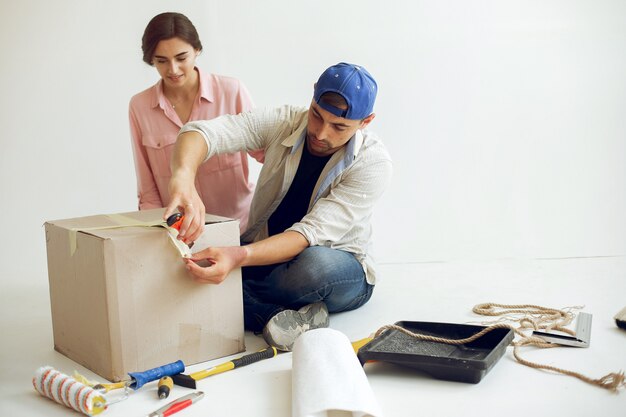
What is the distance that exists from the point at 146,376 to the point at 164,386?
0.16ft

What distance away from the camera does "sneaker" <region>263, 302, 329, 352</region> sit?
2012mm

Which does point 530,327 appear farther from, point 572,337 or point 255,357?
point 255,357

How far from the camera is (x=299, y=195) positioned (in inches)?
89.0

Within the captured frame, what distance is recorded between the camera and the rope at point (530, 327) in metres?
1.76

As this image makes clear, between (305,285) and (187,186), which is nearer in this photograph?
(187,186)

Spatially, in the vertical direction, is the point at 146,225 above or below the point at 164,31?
below

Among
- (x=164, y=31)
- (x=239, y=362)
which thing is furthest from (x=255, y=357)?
(x=164, y=31)

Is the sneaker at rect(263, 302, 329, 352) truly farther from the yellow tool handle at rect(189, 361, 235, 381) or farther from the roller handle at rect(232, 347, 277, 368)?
the yellow tool handle at rect(189, 361, 235, 381)

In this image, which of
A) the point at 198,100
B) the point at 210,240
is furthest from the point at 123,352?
the point at 198,100

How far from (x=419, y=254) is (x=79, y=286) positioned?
1798 millimetres

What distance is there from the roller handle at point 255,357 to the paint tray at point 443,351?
0.26m

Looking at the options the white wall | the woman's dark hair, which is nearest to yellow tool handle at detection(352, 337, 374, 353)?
the woman's dark hair

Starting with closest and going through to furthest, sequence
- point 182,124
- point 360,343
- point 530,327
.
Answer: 1. point 360,343
2. point 530,327
3. point 182,124

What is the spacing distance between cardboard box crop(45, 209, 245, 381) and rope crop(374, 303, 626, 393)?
1.46 feet
